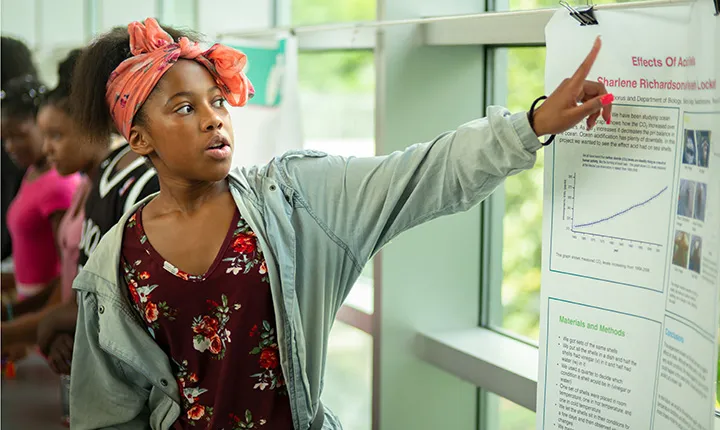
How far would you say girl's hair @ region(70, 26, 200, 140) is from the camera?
144 centimetres

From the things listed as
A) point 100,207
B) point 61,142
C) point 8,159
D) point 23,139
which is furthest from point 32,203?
point 100,207

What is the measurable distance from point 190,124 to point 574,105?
0.60 meters

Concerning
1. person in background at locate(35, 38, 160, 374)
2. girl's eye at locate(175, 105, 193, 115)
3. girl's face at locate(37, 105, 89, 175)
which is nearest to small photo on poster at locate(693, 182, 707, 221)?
girl's eye at locate(175, 105, 193, 115)

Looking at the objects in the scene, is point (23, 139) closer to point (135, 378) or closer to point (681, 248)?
point (135, 378)

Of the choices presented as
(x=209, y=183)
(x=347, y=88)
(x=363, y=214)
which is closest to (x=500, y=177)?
(x=363, y=214)

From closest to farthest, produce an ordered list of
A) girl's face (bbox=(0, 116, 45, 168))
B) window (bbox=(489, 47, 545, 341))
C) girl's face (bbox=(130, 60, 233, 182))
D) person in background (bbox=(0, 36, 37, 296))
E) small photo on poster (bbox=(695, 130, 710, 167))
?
small photo on poster (bbox=(695, 130, 710, 167)) → girl's face (bbox=(130, 60, 233, 182)) → window (bbox=(489, 47, 545, 341)) → girl's face (bbox=(0, 116, 45, 168)) → person in background (bbox=(0, 36, 37, 296))

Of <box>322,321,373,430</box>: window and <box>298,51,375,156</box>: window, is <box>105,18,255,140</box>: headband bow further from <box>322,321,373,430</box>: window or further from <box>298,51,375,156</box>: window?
<box>322,321,373,430</box>: window

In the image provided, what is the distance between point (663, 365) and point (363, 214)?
508 mm

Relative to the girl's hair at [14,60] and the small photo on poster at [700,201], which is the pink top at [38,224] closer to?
the girl's hair at [14,60]

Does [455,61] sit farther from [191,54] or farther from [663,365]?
[663,365]

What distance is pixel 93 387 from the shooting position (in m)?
1.48

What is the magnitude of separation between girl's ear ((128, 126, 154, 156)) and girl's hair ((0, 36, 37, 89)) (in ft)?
6.19

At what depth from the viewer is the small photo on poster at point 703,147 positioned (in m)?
1.01

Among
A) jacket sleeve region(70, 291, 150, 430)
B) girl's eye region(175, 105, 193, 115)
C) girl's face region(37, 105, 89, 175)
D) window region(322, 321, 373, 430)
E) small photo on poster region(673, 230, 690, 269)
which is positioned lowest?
window region(322, 321, 373, 430)
